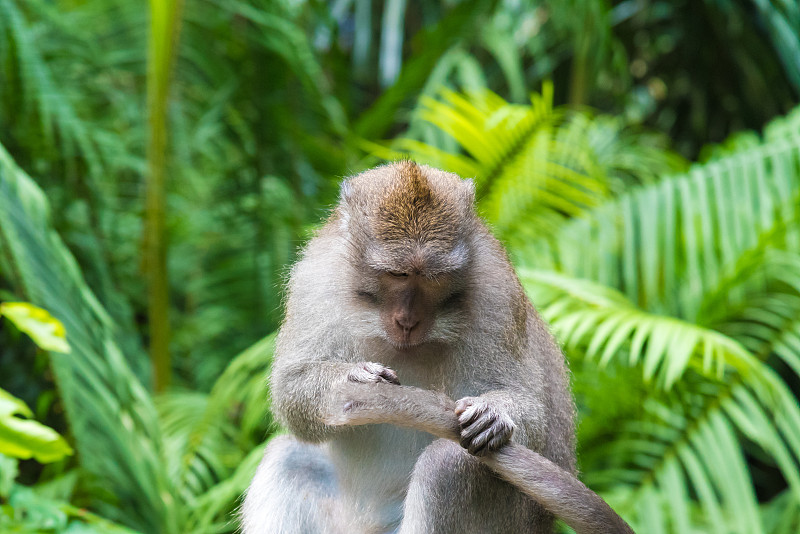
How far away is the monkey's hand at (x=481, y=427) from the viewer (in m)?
1.94

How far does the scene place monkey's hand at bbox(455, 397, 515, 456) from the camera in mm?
1936

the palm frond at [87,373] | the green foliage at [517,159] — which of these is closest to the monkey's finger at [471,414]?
the palm frond at [87,373]

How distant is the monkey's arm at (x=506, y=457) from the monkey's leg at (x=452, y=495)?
0.16 m

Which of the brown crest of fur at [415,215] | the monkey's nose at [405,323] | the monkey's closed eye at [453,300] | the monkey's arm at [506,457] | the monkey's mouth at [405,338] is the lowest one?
the monkey's arm at [506,457]

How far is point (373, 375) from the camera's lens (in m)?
1.99

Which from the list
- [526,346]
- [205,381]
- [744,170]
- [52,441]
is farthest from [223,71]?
[52,441]

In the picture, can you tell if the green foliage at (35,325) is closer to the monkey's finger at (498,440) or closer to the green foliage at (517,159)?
the monkey's finger at (498,440)

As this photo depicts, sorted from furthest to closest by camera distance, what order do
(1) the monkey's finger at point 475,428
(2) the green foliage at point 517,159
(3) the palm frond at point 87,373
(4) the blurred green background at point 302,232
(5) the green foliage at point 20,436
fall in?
(2) the green foliage at point 517,159
(4) the blurred green background at point 302,232
(3) the palm frond at point 87,373
(1) the monkey's finger at point 475,428
(5) the green foliage at point 20,436

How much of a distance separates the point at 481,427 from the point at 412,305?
34 centimetres

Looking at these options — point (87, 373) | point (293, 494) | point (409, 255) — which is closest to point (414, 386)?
point (409, 255)

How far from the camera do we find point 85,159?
14.9 ft

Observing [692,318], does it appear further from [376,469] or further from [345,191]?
[345,191]

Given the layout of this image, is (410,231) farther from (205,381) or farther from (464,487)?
(205,381)

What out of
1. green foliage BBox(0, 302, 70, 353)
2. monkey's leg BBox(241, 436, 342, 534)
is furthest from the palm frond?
green foliage BBox(0, 302, 70, 353)
